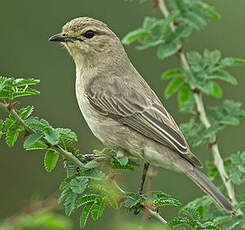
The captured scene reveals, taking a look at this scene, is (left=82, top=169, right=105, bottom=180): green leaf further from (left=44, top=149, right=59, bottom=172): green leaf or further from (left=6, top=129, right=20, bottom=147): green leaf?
(left=6, top=129, right=20, bottom=147): green leaf

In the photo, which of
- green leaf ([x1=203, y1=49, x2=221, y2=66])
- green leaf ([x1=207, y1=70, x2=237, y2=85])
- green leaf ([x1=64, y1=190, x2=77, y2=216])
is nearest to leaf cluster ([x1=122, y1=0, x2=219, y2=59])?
→ green leaf ([x1=203, y1=49, x2=221, y2=66])

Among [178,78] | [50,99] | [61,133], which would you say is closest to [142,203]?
[61,133]

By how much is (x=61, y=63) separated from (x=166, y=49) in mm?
6239

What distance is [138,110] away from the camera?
559cm

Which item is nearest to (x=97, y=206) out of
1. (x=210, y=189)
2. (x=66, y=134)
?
(x=66, y=134)

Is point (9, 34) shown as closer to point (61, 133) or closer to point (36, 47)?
point (36, 47)

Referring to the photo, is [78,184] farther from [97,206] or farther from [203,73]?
[203,73]

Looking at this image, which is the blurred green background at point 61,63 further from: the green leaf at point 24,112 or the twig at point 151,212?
the green leaf at point 24,112

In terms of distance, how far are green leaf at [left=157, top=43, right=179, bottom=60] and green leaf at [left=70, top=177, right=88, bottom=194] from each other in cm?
207

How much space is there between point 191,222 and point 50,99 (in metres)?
7.74

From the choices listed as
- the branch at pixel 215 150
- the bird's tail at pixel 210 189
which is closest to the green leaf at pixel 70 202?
the bird's tail at pixel 210 189

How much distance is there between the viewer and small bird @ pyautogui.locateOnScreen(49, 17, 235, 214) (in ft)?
17.0

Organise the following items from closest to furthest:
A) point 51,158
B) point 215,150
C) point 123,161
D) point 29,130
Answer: point 29,130
point 51,158
point 123,161
point 215,150

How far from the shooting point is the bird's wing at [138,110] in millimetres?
5215
